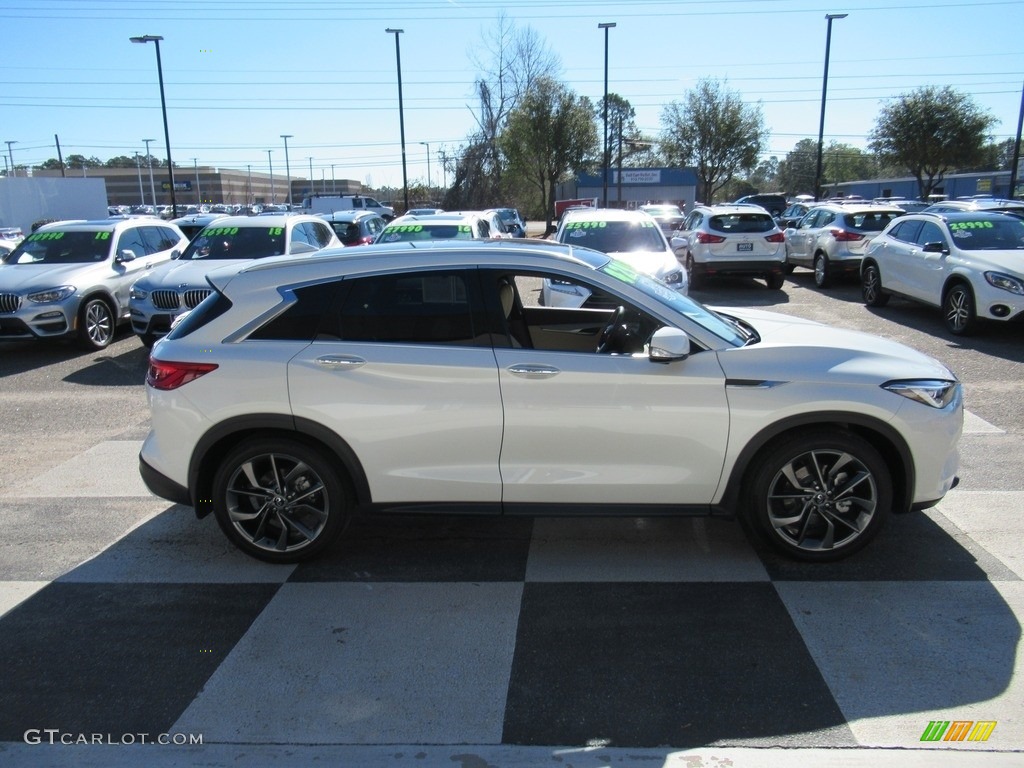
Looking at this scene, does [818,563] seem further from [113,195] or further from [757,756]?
[113,195]

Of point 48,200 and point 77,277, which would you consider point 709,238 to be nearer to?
point 77,277

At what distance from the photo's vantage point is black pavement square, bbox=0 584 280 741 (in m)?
3.24

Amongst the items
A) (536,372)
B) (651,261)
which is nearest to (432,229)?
(651,261)

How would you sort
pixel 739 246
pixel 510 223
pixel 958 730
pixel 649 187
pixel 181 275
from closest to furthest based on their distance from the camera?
pixel 958 730
pixel 181 275
pixel 739 246
pixel 510 223
pixel 649 187

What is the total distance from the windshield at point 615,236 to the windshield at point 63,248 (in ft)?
22.4

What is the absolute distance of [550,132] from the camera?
136ft

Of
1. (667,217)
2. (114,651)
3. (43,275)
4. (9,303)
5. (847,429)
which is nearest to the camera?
(114,651)

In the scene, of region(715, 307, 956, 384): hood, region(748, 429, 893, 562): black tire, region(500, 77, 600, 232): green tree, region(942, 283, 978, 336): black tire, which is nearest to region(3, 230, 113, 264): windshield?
region(715, 307, 956, 384): hood

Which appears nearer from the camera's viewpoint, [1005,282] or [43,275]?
[1005,282]

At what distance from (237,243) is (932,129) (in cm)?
3411

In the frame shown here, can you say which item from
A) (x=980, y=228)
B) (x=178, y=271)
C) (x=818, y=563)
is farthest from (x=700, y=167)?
(x=818, y=563)

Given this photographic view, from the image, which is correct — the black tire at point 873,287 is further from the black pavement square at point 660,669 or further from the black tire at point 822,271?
the black pavement square at point 660,669

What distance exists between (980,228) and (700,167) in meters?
35.2

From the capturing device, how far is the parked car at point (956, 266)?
10250 millimetres
